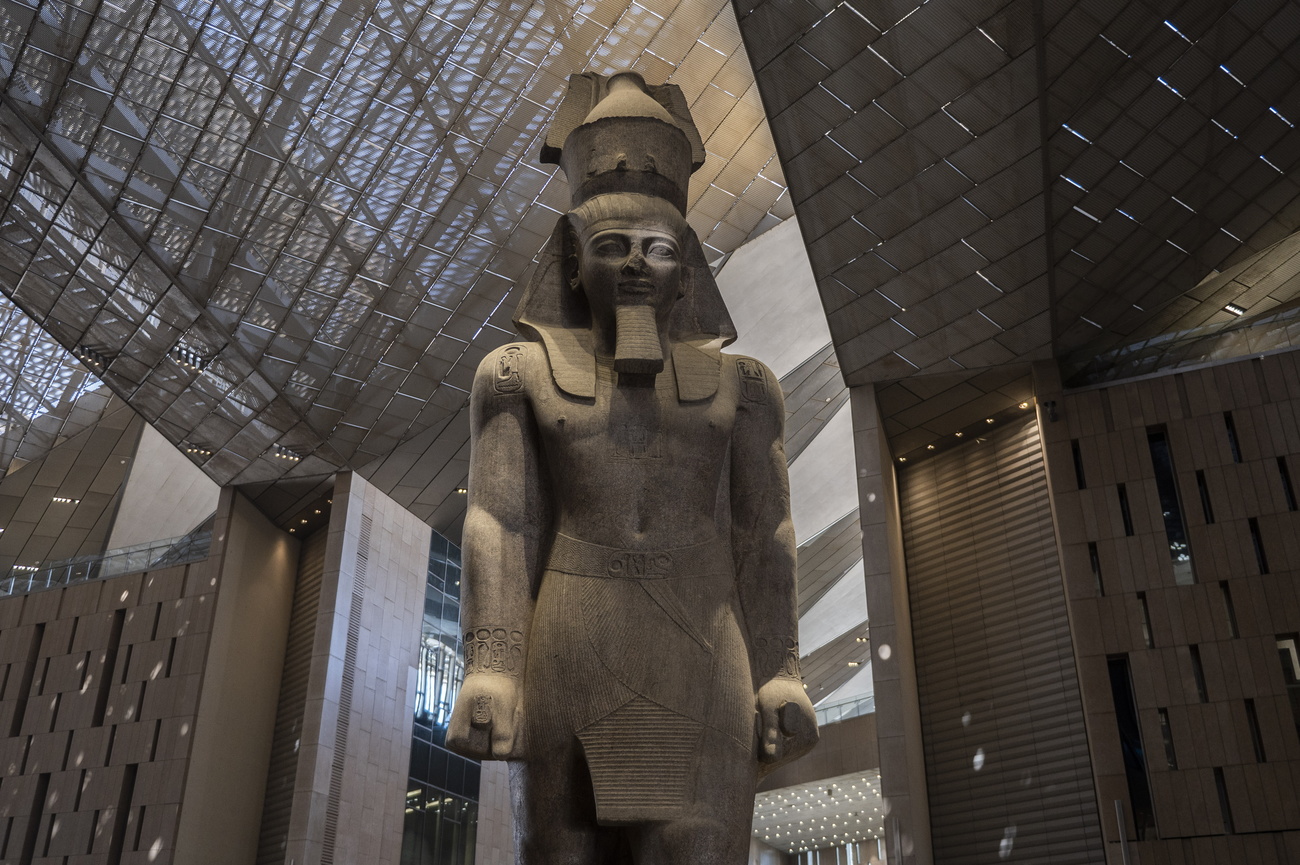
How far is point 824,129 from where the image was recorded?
16375 millimetres

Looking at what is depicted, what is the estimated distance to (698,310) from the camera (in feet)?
16.8

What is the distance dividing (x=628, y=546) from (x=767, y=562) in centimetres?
59

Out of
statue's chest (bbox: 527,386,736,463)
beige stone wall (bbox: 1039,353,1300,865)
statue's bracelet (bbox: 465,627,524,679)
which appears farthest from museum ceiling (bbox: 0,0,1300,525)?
statue's bracelet (bbox: 465,627,524,679)

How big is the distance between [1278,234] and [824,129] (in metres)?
7.87

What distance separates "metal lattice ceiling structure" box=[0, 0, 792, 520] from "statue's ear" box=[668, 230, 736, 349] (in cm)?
1311

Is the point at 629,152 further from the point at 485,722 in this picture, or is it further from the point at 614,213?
the point at 485,722

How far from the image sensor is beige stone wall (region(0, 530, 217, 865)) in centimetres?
2309

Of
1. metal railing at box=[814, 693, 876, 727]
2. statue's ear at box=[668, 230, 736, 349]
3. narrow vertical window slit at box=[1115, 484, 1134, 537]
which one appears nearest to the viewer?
statue's ear at box=[668, 230, 736, 349]

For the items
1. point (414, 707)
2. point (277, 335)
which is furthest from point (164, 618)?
point (277, 335)

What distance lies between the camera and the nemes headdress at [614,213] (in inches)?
184

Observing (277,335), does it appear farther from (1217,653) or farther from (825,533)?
(1217,653)

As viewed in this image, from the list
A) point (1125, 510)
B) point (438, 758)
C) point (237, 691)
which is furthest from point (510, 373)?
point (438, 758)

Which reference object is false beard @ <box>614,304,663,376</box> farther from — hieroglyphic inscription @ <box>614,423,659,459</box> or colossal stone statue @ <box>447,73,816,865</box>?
hieroglyphic inscription @ <box>614,423,659,459</box>

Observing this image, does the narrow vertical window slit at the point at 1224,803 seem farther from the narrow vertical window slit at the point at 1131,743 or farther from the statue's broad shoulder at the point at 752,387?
the statue's broad shoulder at the point at 752,387
